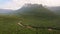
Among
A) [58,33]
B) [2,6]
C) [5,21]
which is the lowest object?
[58,33]

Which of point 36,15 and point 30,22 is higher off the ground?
point 36,15

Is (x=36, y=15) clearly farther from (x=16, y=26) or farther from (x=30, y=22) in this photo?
(x=16, y=26)

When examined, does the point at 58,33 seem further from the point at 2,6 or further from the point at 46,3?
the point at 2,6

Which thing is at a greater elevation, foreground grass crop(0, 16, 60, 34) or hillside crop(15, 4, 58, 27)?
hillside crop(15, 4, 58, 27)

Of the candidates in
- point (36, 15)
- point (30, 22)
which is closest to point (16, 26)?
point (30, 22)

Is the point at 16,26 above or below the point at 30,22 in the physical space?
below

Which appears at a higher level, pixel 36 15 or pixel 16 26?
pixel 36 15

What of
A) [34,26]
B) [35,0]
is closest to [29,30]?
[34,26]

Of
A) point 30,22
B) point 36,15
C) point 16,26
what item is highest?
point 36,15

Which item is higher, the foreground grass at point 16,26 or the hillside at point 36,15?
the hillside at point 36,15

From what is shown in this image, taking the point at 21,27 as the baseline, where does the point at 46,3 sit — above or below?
above
